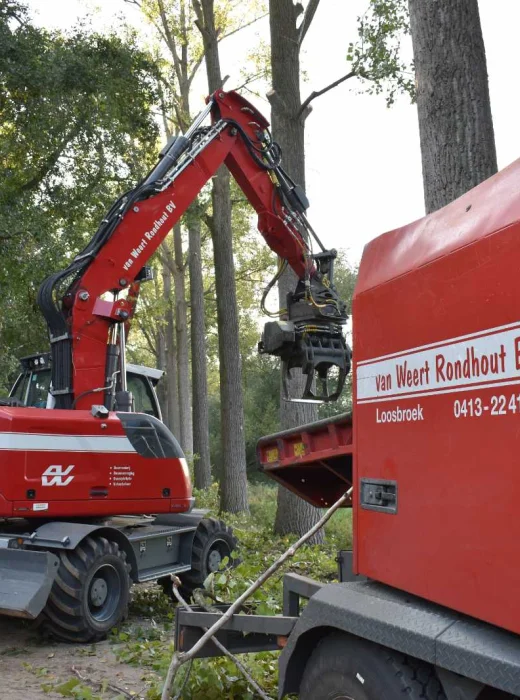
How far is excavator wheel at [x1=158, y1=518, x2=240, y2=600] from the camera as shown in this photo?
9648 millimetres

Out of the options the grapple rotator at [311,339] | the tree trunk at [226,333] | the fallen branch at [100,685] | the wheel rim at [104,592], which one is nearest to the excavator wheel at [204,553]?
the wheel rim at [104,592]

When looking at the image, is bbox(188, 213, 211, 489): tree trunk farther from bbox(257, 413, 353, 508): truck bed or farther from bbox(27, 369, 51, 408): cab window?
bbox(257, 413, 353, 508): truck bed

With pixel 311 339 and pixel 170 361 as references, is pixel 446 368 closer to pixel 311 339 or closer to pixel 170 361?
pixel 311 339

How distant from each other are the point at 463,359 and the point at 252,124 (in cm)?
757

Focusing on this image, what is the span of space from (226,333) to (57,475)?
9.57m

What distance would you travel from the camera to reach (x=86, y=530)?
25.8 feet

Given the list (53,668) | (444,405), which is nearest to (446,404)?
(444,405)

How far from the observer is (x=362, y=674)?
10.4ft

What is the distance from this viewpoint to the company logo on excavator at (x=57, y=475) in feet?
26.0

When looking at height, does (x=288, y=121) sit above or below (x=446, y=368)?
above

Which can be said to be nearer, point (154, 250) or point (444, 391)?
point (444, 391)

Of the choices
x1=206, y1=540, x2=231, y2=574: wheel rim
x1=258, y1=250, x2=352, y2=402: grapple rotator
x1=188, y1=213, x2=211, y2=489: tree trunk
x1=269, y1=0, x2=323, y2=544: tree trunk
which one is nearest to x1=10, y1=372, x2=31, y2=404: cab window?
x1=206, y1=540, x2=231, y2=574: wheel rim

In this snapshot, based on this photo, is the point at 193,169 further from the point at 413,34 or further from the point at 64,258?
the point at 64,258

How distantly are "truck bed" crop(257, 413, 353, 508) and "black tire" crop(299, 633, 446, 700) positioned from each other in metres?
1.04
